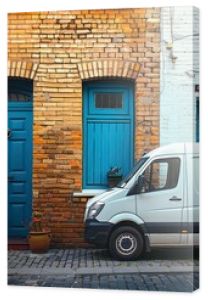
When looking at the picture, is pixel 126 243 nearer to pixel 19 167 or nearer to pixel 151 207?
pixel 151 207

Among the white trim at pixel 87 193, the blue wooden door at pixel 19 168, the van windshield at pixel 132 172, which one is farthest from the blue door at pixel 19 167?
the van windshield at pixel 132 172

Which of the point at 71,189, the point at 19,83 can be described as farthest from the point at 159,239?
the point at 19,83

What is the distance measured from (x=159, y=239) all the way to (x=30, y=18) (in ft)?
6.92

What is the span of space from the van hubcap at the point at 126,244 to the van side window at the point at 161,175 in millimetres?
383

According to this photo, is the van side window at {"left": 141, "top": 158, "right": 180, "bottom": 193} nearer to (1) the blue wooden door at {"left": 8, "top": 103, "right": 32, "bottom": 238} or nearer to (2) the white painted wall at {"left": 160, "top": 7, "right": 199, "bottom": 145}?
(2) the white painted wall at {"left": 160, "top": 7, "right": 199, "bottom": 145}

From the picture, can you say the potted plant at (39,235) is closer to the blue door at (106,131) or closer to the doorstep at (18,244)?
the doorstep at (18,244)

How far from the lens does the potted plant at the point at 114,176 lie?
5.91 m

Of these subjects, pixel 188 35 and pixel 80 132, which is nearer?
pixel 188 35

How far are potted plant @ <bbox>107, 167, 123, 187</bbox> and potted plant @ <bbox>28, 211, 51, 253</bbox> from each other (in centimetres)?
67

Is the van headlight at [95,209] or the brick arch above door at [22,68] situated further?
the brick arch above door at [22,68]

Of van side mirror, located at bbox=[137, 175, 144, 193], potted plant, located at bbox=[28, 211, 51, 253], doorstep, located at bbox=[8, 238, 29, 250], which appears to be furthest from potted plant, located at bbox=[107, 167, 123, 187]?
doorstep, located at bbox=[8, 238, 29, 250]

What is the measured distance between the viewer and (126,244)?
5.82 metres

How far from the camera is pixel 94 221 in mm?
5945
